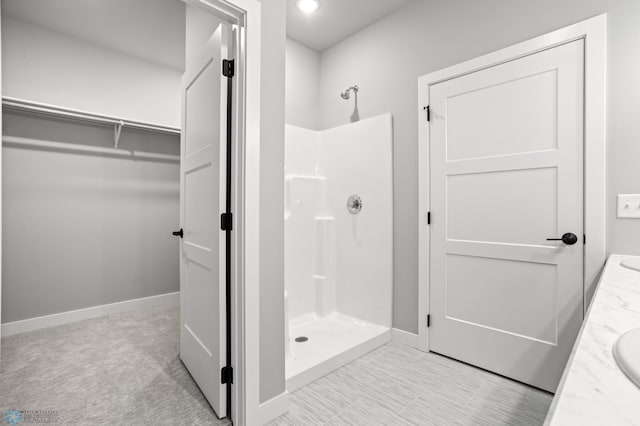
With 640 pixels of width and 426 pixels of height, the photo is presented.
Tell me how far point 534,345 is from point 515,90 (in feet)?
5.10

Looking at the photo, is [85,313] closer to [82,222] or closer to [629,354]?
[82,222]

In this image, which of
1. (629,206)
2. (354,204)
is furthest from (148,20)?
(629,206)

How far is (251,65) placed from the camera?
1.50m

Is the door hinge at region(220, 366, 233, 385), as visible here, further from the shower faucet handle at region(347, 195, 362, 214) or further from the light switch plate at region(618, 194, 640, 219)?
the light switch plate at region(618, 194, 640, 219)

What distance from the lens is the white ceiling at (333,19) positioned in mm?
2465

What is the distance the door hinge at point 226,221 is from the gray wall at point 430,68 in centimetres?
147

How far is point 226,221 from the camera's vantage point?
155cm

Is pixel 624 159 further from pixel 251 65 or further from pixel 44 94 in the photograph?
pixel 44 94

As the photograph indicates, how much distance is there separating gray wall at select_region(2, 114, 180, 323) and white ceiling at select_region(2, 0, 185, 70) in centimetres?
83

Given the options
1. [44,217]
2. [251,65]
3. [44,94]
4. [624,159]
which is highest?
[44,94]

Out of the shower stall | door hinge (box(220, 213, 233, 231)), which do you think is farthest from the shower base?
door hinge (box(220, 213, 233, 231))

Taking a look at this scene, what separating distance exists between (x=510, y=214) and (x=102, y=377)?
2.81 metres

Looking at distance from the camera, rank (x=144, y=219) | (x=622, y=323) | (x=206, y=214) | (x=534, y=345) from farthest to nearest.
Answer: (x=144, y=219), (x=534, y=345), (x=206, y=214), (x=622, y=323)

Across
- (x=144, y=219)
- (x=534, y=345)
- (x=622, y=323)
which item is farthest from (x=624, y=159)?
(x=144, y=219)
